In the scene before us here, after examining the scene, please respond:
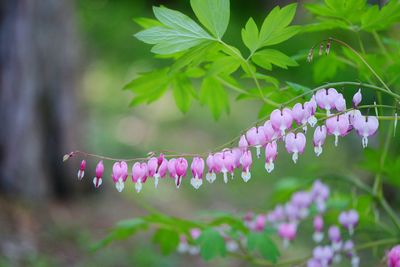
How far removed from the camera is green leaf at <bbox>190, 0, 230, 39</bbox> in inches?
53.7

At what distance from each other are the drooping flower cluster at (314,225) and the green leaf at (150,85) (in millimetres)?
528

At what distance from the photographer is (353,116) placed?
129cm

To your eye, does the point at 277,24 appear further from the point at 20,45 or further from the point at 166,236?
the point at 20,45

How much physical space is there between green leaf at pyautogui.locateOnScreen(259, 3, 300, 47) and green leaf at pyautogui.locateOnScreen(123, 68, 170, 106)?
483 millimetres

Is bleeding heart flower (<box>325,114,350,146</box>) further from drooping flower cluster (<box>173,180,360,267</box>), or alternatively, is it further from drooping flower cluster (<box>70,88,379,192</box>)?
drooping flower cluster (<box>173,180,360,267</box>)

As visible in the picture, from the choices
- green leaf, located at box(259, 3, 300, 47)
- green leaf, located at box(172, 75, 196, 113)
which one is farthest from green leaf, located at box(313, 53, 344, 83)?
green leaf, located at box(259, 3, 300, 47)

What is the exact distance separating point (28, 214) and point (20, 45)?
127 cm

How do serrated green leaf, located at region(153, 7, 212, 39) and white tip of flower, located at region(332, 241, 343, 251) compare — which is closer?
serrated green leaf, located at region(153, 7, 212, 39)

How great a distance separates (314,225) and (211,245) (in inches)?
22.1

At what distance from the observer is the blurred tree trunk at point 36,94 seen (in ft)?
13.5

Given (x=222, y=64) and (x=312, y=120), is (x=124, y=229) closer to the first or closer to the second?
(x=222, y=64)

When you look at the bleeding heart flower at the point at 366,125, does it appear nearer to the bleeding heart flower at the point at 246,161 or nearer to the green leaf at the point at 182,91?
the bleeding heart flower at the point at 246,161

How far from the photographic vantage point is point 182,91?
1912mm

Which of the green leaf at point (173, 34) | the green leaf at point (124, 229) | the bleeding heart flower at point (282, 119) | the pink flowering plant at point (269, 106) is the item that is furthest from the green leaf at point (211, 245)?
the green leaf at point (173, 34)
